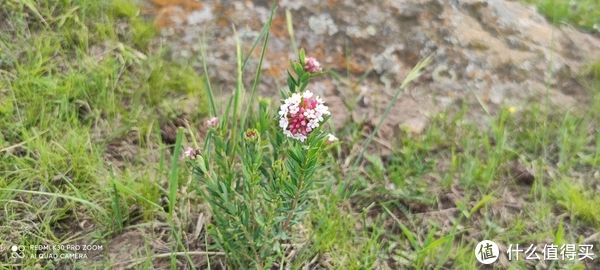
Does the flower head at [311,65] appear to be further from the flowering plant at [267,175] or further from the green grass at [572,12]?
the green grass at [572,12]

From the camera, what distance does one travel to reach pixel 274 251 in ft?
6.28

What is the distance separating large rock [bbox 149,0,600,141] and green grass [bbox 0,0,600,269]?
0.13 m

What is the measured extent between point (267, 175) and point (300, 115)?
42 centimetres

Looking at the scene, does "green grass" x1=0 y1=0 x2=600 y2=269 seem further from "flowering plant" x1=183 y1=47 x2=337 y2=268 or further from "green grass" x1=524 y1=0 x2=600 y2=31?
"green grass" x1=524 y1=0 x2=600 y2=31

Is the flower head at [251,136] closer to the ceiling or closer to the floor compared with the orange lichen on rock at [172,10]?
closer to the ceiling

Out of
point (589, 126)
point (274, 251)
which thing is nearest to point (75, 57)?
point (274, 251)

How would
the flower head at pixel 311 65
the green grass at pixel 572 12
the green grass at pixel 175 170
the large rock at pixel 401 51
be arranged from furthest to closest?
the green grass at pixel 572 12
the large rock at pixel 401 51
the green grass at pixel 175 170
the flower head at pixel 311 65

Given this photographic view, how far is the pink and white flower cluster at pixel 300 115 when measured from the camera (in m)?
1.51

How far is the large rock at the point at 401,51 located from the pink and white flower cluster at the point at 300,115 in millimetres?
Answer: 1093

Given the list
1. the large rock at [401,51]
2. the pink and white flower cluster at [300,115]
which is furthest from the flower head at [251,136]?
the large rock at [401,51]

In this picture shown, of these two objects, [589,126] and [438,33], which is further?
[438,33]

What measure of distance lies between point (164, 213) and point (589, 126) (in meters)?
1.99

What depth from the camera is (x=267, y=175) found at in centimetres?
187

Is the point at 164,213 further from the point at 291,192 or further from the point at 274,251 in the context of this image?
the point at 291,192
